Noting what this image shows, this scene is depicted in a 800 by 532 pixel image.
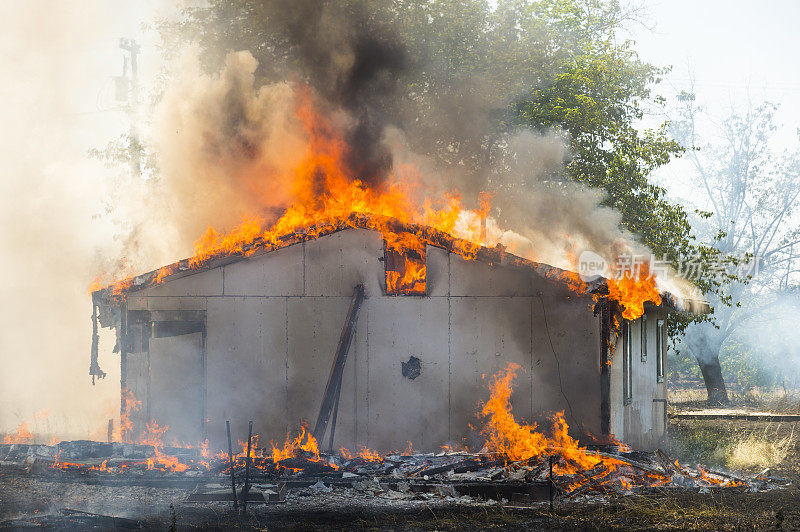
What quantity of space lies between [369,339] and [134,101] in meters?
19.7

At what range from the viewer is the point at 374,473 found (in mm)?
12070

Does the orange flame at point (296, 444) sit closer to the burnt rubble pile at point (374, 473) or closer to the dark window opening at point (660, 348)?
the burnt rubble pile at point (374, 473)

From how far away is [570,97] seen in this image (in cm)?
2570

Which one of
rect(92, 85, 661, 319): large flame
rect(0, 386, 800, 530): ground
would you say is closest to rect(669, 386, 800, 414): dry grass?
rect(92, 85, 661, 319): large flame

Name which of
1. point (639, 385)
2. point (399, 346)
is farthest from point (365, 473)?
point (639, 385)

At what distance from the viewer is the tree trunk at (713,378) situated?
101 feet

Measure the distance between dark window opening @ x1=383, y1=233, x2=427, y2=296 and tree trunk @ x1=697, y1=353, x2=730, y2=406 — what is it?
2095cm

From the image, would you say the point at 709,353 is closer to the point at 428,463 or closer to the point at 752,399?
the point at 752,399

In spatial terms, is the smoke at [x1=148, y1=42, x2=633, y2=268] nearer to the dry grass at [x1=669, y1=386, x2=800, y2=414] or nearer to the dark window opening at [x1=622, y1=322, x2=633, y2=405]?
the dark window opening at [x1=622, y1=322, x2=633, y2=405]

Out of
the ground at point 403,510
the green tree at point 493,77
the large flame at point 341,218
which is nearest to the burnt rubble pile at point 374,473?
the ground at point 403,510

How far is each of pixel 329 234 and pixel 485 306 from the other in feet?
10.3

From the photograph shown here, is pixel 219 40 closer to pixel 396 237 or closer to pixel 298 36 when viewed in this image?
pixel 298 36

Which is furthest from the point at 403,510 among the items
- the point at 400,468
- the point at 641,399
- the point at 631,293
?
the point at 641,399

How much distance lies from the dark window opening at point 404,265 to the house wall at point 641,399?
12.6 ft
